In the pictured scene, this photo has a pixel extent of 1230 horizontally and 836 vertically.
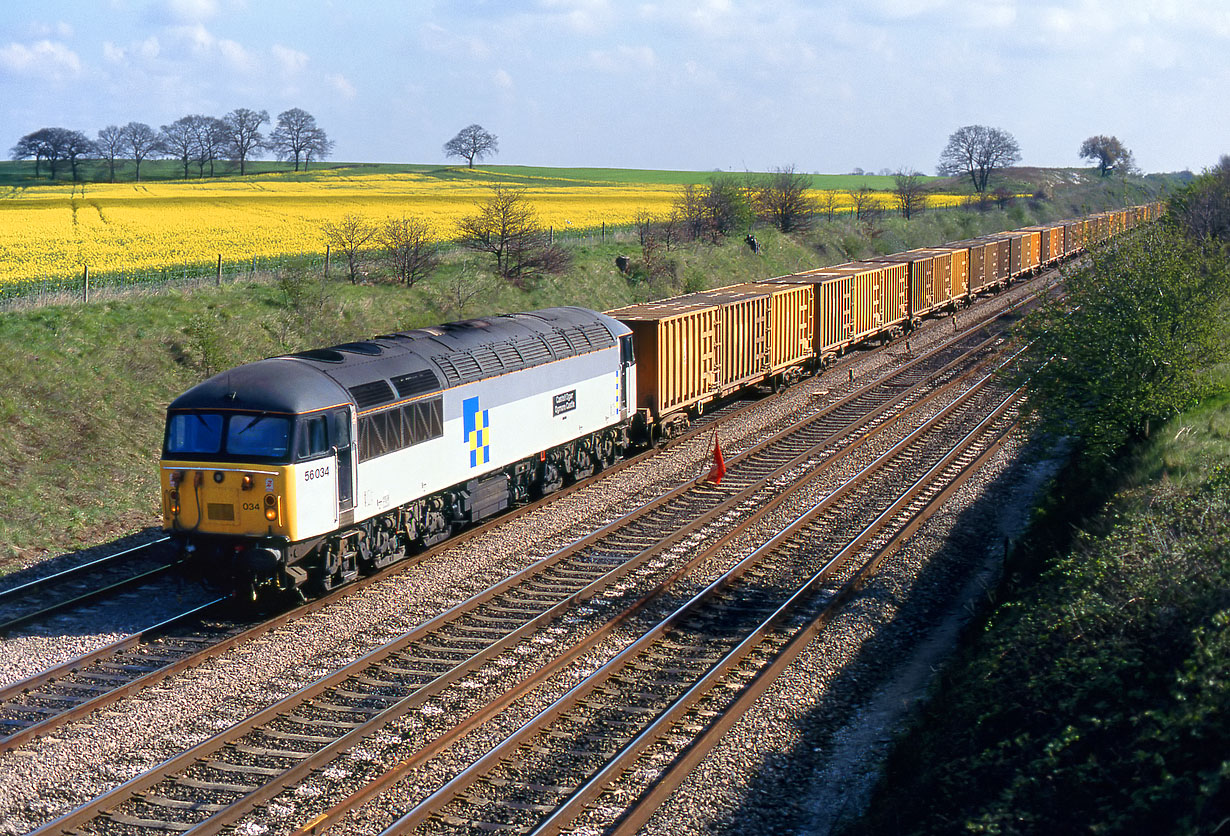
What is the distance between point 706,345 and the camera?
26.1 meters

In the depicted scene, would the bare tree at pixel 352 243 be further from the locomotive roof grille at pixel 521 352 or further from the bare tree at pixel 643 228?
the locomotive roof grille at pixel 521 352

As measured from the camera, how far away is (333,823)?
30.2 feet

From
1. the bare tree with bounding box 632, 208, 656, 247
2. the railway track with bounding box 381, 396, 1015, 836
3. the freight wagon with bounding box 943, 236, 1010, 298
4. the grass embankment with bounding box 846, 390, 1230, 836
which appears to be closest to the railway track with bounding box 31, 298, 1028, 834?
the railway track with bounding box 381, 396, 1015, 836

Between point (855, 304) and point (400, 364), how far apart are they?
22.3 metres

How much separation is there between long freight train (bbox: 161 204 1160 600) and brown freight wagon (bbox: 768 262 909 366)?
5.69 metres

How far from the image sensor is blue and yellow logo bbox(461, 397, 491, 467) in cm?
1722

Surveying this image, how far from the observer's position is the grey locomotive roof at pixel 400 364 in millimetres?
14203

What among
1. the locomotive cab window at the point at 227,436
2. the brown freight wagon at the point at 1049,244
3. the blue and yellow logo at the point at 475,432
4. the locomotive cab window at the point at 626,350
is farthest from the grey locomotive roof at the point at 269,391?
the brown freight wagon at the point at 1049,244

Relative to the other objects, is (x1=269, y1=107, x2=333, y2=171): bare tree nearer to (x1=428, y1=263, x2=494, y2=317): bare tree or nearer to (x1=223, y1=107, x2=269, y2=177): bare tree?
(x1=223, y1=107, x2=269, y2=177): bare tree

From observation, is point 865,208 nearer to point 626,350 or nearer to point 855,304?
point 855,304

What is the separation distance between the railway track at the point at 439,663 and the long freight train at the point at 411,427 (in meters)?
2.00

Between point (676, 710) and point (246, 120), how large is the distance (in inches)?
4156

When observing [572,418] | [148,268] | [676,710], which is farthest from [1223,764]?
[148,268]

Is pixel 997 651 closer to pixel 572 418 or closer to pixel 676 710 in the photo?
pixel 676 710
